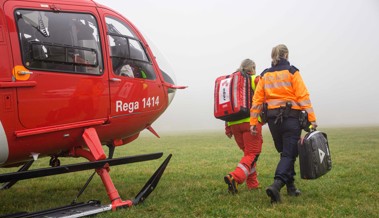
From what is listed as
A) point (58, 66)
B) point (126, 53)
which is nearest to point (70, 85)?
point (58, 66)

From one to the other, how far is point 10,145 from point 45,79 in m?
0.85

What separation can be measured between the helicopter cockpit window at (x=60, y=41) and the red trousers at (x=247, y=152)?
7.82 feet

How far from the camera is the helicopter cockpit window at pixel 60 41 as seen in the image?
4594 millimetres

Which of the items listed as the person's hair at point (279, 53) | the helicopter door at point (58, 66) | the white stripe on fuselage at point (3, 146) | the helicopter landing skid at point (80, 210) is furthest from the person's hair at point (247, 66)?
the white stripe on fuselage at point (3, 146)

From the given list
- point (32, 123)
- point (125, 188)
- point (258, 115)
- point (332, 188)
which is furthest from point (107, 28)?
point (332, 188)

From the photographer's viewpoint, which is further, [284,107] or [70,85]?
[284,107]

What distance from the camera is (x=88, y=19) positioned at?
5270 millimetres

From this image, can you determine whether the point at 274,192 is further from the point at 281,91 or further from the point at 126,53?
the point at 126,53

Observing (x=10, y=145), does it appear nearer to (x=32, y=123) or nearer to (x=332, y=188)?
(x=32, y=123)

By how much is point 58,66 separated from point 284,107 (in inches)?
117

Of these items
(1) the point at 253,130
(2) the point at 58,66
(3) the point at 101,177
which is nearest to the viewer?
(2) the point at 58,66

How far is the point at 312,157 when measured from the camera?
5055 mm

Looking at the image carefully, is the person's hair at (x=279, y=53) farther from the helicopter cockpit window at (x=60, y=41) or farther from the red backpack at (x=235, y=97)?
the helicopter cockpit window at (x=60, y=41)

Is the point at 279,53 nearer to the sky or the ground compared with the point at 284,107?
nearer to the sky
